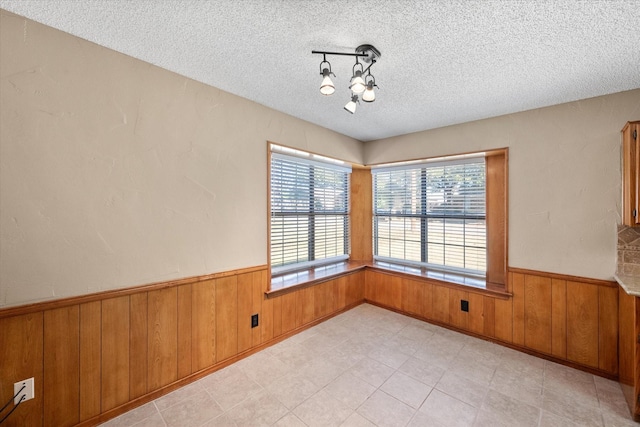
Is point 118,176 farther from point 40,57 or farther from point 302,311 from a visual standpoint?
point 302,311

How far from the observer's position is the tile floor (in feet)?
5.68

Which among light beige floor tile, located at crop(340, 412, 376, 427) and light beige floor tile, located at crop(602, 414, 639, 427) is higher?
light beige floor tile, located at crop(340, 412, 376, 427)

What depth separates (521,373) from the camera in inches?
87.5

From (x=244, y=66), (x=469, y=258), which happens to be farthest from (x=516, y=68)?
(x=469, y=258)

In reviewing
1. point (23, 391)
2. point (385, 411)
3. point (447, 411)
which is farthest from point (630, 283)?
point (23, 391)

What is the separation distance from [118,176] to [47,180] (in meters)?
0.34

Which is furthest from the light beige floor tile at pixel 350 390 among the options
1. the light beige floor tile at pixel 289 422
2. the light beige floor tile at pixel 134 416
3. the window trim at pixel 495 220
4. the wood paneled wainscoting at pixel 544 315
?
the window trim at pixel 495 220

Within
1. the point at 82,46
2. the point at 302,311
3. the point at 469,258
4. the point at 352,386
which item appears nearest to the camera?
the point at 82,46

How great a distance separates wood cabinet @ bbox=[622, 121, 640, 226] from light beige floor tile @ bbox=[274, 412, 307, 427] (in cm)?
285

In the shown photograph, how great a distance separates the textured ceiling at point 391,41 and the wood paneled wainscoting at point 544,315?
1.74 meters

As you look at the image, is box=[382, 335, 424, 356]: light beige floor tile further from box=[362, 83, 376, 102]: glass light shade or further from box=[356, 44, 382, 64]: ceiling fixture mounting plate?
box=[356, 44, 382, 64]: ceiling fixture mounting plate

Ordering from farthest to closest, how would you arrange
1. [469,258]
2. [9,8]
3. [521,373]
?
[469,258] < [521,373] < [9,8]

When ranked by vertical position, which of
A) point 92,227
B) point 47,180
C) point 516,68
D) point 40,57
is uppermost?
point 516,68

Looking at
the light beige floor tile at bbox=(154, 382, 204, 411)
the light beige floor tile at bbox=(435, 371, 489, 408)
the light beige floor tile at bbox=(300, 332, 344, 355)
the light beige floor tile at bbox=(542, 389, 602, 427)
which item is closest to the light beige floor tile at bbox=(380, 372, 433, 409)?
the light beige floor tile at bbox=(435, 371, 489, 408)
